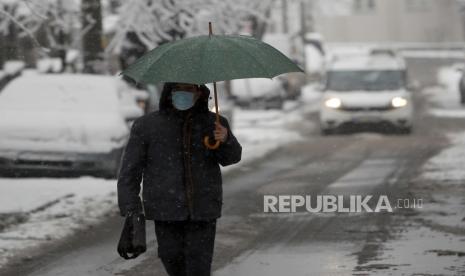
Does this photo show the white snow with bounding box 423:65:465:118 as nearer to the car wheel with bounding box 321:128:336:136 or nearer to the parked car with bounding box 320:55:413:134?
the parked car with bounding box 320:55:413:134

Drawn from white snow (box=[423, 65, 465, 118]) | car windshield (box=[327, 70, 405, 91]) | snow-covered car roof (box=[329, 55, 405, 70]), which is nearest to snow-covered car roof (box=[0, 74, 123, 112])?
car windshield (box=[327, 70, 405, 91])

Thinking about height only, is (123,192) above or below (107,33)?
above

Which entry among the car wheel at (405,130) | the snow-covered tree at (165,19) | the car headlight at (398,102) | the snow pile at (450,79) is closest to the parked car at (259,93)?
the car wheel at (405,130)

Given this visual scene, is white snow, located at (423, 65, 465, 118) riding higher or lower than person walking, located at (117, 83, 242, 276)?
lower

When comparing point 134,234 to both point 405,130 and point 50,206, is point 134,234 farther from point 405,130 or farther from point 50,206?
point 405,130

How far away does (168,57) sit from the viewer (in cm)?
701

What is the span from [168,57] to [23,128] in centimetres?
987

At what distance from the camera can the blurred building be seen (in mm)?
86938

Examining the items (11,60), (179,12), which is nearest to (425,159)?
(179,12)

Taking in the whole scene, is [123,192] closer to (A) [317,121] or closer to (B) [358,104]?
(B) [358,104]

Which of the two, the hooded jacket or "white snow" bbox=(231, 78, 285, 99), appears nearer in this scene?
the hooded jacket

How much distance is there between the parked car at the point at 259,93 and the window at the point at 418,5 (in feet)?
171

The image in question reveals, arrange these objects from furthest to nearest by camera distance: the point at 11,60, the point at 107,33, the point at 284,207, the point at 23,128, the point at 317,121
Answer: the point at 107,33 < the point at 11,60 < the point at 317,121 < the point at 23,128 < the point at 284,207

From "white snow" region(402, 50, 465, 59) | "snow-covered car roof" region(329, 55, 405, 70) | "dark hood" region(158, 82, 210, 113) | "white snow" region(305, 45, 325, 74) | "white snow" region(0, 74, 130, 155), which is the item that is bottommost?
"white snow" region(402, 50, 465, 59)
